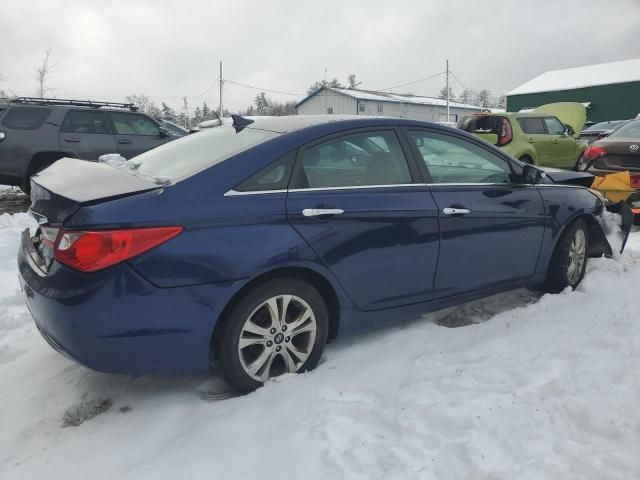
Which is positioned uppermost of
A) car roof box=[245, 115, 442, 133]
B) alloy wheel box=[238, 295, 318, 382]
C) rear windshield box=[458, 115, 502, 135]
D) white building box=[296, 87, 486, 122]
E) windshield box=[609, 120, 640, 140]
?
white building box=[296, 87, 486, 122]

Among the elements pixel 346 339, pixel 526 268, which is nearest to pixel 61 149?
pixel 346 339

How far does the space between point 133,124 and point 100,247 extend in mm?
8107

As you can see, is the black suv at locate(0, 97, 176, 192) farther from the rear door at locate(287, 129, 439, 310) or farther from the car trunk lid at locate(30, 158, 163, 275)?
the rear door at locate(287, 129, 439, 310)

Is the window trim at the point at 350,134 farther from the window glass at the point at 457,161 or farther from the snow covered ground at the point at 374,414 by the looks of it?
the snow covered ground at the point at 374,414

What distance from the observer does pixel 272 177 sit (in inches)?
109

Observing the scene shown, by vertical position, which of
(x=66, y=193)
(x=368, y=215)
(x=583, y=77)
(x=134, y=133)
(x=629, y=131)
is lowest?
(x=368, y=215)

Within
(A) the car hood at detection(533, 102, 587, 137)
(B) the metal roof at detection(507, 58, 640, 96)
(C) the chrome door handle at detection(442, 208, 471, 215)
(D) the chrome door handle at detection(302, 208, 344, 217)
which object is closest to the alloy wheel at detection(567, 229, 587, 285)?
(C) the chrome door handle at detection(442, 208, 471, 215)

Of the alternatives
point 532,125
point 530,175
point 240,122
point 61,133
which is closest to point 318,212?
point 240,122

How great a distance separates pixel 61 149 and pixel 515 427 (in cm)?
836

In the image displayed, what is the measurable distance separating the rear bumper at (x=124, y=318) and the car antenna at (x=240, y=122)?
1275 mm

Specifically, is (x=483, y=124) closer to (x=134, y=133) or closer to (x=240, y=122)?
(x=134, y=133)

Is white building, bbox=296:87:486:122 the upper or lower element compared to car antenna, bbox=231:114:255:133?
upper

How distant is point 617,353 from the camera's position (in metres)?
3.07

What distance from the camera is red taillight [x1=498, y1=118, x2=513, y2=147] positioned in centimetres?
1072
